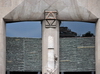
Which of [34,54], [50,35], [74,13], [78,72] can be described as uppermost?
[74,13]

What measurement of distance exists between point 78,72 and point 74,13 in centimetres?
455

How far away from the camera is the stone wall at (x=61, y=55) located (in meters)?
22.1

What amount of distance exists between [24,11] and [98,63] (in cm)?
A: 678

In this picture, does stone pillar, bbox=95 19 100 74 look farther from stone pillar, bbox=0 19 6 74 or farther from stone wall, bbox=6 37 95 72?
stone pillar, bbox=0 19 6 74

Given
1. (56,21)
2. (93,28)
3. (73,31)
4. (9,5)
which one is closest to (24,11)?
(9,5)

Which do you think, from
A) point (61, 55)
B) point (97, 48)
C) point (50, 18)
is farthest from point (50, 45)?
point (97, 48)

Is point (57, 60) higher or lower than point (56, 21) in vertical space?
lower

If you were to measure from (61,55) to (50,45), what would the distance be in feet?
4.50

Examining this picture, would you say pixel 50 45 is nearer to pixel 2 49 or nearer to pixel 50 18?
pixel 50 18

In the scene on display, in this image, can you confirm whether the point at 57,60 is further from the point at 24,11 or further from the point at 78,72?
the point at 24,11

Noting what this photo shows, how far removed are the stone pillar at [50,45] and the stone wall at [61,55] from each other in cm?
70

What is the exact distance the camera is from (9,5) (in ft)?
70.9

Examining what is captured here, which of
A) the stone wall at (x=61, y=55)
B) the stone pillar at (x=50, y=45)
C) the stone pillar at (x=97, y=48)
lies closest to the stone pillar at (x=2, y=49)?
the stone wall at (x=61, y=55)

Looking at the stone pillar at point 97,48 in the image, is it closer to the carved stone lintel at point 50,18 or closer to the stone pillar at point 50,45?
the stone pillar at point 50,45
